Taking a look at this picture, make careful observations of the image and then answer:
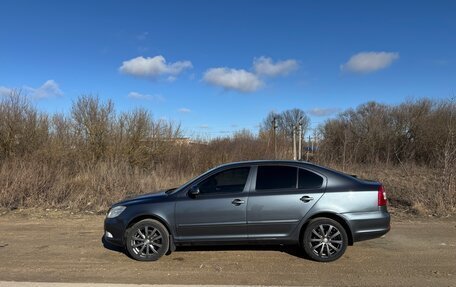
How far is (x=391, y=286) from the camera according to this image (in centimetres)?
596

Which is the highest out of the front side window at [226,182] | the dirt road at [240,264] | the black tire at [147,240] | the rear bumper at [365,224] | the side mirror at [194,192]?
the front side window at [226,182]

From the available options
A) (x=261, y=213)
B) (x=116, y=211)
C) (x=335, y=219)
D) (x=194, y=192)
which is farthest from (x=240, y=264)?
(x=116, y=211)

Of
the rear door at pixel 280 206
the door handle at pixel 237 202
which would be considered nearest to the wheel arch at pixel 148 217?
the door handle at pixel 237 202

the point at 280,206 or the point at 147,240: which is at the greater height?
the point at 280,206

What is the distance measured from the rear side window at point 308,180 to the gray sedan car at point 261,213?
0.02m

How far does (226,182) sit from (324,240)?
6.14 ft

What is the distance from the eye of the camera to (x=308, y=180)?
760cm

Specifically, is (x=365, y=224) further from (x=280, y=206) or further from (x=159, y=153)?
(x=159, y=153)

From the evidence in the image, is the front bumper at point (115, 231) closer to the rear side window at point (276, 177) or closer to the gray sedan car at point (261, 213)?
the gray sedan car at point (261, 213)

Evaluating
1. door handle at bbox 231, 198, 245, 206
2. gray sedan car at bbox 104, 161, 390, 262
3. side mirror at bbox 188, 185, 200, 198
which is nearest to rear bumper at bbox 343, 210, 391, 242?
gray sedan car at bbox 104, 161, 390, 262

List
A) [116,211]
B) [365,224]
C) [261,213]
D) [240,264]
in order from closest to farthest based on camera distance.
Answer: [240,264] < [365,224] < [261,213] < [116,211]

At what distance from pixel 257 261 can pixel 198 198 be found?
55.5 inches

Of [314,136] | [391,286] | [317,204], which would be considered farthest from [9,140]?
[391,286]

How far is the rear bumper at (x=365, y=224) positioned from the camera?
24.0 feet
